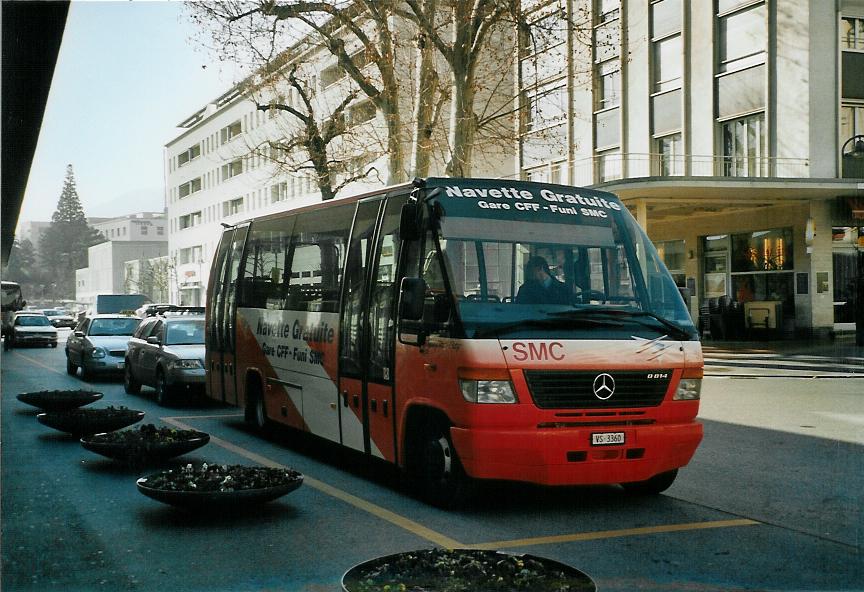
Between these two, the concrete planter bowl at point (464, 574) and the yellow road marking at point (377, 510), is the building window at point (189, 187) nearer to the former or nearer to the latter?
the yellow road marking at point (377, 510)

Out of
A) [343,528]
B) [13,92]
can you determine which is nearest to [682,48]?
[13,92]

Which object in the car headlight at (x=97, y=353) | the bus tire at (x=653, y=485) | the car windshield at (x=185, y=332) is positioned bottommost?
the bus tire at (x=653, y=485)

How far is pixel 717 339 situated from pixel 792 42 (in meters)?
10.2

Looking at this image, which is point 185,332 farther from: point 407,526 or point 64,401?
point 407,526

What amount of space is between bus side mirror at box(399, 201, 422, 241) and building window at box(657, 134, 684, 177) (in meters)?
27.0

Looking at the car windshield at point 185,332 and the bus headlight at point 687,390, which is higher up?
the car windshield at point 185,332

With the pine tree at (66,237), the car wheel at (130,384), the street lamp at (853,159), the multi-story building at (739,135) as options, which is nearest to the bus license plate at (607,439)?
the car wheel at (130,384)

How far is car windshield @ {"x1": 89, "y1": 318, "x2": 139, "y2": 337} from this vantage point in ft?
80.6

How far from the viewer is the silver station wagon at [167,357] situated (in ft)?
54.2

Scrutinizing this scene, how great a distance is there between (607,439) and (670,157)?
28.8m

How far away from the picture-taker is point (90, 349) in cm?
2288

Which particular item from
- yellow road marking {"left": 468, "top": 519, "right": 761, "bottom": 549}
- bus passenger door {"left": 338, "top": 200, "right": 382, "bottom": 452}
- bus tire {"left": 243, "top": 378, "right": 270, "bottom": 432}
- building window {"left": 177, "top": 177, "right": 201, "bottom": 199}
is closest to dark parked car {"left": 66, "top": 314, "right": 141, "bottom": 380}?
bus tire {"left": 243, "top": 378, "right": 270, "bottom": 432}

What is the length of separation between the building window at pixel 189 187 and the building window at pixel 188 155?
3442mm

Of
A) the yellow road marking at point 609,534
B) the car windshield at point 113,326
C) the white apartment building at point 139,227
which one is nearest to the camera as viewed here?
the yellow road marking at point 609,534
